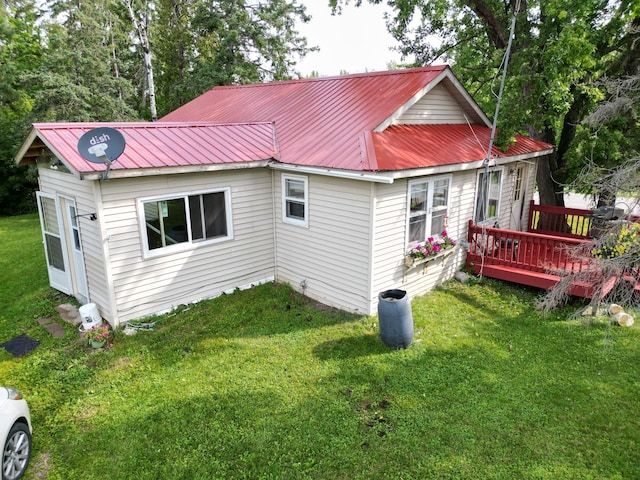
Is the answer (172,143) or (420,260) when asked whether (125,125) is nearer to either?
(172,143)

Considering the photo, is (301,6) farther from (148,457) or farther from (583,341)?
(148,457)

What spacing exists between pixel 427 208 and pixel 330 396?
4.72 meters

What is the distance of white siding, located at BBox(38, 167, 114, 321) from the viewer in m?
7.50

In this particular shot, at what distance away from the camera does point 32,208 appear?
23141 mm

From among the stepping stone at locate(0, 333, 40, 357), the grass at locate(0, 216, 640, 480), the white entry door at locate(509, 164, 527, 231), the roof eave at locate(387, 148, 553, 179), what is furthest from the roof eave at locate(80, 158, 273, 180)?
the white entry door at locate(509, 164, 527, 231)

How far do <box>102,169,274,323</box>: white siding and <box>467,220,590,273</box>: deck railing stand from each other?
513cm

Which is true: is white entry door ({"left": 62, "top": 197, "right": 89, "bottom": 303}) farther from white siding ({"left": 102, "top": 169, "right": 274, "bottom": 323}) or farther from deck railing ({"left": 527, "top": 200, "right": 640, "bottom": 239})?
deck railing ({"left": 527, "top": 200, "right": 640, "bottom": 239})

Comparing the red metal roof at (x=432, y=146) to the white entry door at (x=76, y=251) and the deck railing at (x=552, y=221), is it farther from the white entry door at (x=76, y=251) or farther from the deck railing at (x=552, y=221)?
the white entry door at (x=76, y=251)

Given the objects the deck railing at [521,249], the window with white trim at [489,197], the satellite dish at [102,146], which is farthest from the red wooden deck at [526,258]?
the satellite dish at [102,146]

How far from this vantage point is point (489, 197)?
11219mm

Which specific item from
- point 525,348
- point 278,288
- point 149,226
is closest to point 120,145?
point 149,226

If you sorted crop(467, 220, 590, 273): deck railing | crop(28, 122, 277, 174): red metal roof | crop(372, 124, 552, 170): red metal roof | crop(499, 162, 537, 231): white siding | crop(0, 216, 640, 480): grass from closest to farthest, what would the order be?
1. crop(0, 216, 640, 480): grass
2. crop(28, 122, 277, 174): red metal roof
3. crop(372, 124, 552, 170): red metal roof
4. crop(467, 220, 590, 273): deck railing
5. crop(499, 162, 537, 231): white siding

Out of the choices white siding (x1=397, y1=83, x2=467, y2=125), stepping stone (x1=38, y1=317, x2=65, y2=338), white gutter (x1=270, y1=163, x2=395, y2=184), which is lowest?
stepping stone (x1=38, y1=317, x2=65, y2=338)

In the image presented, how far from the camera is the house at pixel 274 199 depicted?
303 inches
